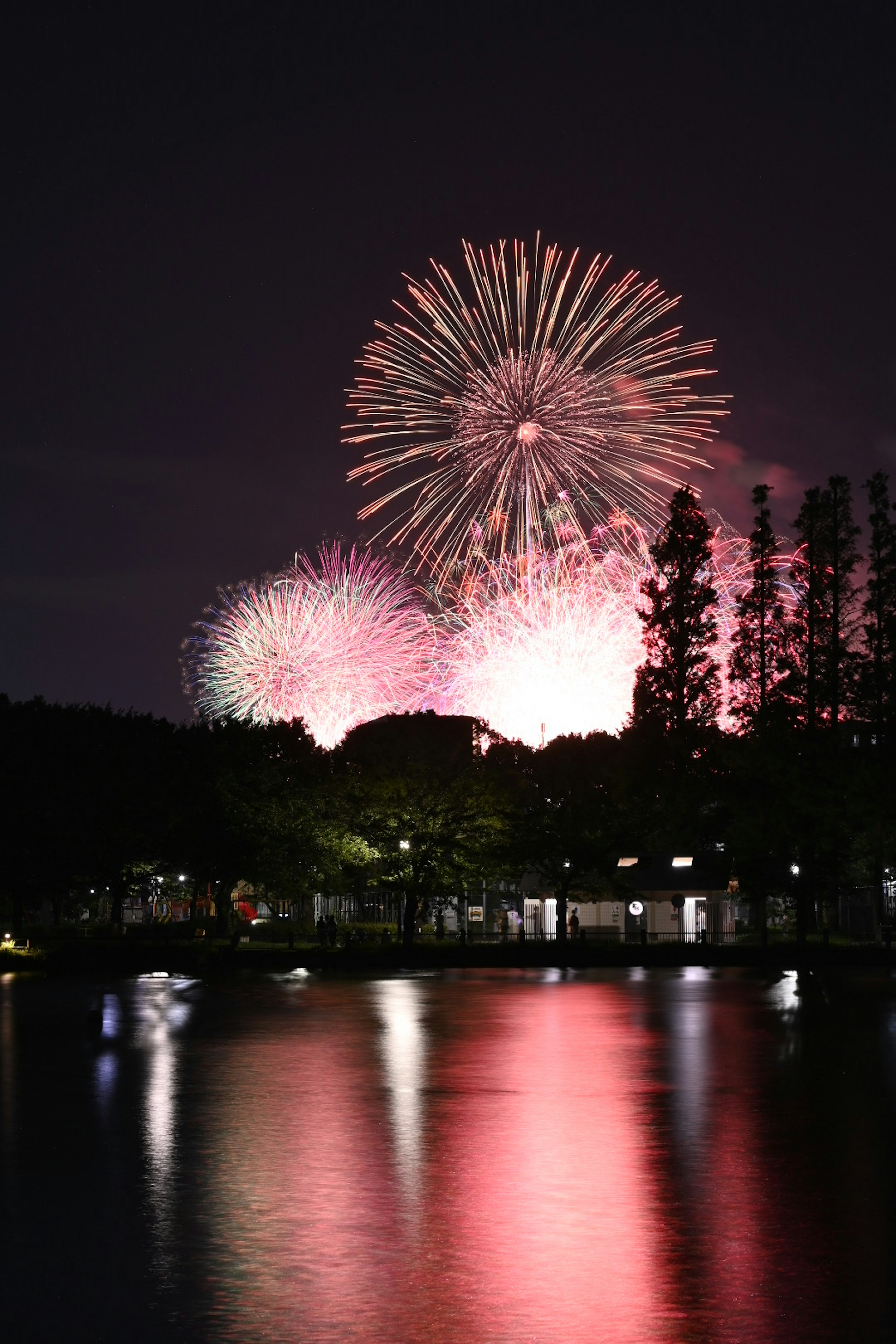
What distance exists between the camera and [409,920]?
6650 centimetres

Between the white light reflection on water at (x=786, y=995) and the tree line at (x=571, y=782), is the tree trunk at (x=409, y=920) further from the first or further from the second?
the white light reflection on water at (x=786, y=995)

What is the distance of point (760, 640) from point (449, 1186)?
6960 cm

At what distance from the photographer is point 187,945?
6281 centimetres

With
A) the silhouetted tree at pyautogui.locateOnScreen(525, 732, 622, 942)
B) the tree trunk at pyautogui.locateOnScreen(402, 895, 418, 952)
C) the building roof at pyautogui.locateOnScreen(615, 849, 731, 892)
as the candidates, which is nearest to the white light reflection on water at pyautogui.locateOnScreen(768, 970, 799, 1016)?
the silhouetted tree at pyautogui.locateOnScreen(525, 732, 622, 942)

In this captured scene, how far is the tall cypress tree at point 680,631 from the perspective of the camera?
276 ft

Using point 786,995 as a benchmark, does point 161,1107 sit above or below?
above

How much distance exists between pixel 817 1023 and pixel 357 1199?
20.7 metres

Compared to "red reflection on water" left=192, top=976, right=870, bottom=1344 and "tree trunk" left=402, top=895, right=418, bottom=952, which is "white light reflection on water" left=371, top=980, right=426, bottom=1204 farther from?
"tree trunk" left=402, top=895, right=418, bottom=952

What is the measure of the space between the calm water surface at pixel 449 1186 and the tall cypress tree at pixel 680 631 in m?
55.6

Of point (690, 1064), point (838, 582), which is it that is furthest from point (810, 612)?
point (690, 1064)

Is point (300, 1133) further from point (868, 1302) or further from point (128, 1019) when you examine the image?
point (128, 1019)

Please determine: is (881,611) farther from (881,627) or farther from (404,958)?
(404,958)

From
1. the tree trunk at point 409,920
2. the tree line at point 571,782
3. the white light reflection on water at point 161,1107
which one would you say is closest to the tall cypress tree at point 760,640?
the tree line at point 571,782

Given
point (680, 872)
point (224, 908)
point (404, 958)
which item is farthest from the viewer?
point (224, 908)
